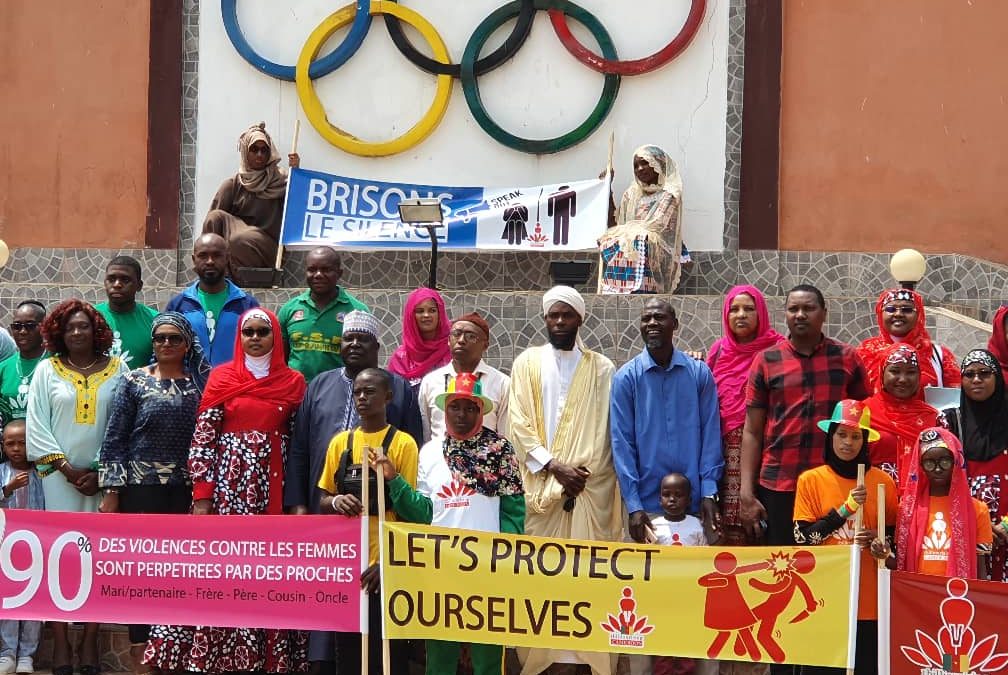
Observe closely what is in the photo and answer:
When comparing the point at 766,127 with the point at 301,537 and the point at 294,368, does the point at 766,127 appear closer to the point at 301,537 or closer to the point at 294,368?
the point at 294,368

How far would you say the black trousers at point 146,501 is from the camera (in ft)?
24.9

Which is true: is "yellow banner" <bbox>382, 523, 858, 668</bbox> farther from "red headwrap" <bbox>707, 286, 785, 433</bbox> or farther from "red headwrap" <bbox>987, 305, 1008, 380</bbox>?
"red headwrap" <bbox>987, 305, 1008, 380</bbox>

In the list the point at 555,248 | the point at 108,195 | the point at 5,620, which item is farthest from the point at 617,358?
the point at 108,195

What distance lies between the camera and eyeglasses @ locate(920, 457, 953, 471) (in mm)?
6922

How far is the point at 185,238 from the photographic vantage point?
43.5 ft

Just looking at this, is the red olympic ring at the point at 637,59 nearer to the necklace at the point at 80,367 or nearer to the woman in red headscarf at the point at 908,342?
the woman in red headscarf at the point at 908,342

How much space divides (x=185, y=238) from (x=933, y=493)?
25.6 ft

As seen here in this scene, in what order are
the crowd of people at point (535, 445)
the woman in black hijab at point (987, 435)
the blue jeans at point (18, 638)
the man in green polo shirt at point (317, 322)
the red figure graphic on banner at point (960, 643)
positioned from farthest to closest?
1. the man in green polo shirt at point (317, 322)
2. the blue jeans at point (18, 638)
3. the woman in black hijab at point (987, 435)
4. the crowd of people at point (535, 445)
5. the red figure graphic on banner at point (960, 643)

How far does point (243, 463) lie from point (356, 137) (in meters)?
6.14

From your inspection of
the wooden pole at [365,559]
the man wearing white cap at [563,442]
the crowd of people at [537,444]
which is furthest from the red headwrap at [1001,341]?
the wooden pole at [365,559]

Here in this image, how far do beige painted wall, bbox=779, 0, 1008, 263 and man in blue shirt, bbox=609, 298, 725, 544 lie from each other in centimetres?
535

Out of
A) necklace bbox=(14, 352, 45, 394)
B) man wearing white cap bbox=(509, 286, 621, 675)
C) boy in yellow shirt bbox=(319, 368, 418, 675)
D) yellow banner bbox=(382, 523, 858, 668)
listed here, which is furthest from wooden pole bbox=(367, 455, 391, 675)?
necklace bbox=(14, 352, 45, 394)

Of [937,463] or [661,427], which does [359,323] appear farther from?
[937,463]

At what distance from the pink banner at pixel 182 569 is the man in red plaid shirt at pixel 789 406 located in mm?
1853
